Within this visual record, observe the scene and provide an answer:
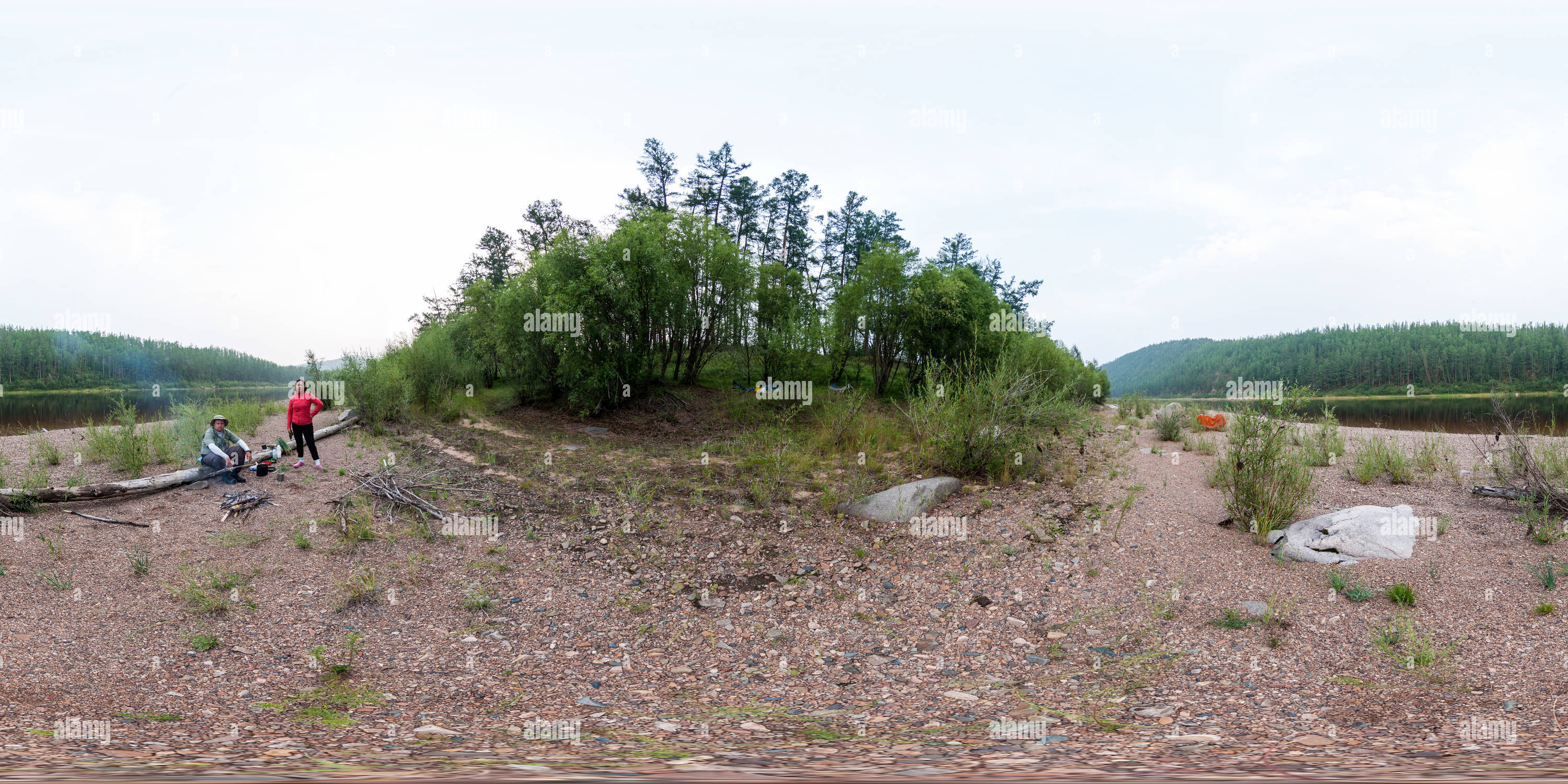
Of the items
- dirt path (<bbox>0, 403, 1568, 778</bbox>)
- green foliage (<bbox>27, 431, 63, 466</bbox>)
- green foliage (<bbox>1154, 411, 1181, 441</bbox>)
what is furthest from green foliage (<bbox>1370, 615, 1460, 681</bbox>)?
green foliage (<bbox>27, 431, 63, 466</bbox>)

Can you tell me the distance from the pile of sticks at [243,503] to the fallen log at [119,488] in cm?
109

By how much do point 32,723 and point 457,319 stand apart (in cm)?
2834

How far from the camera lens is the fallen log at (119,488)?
9.59m

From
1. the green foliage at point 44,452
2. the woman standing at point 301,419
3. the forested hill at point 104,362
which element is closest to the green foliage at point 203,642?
the woman standing at point 301,419

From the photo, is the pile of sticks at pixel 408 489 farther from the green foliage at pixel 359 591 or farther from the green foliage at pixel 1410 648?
the green foliage at pixel 1410 648

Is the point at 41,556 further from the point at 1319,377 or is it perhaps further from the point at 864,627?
A: the point at 1319,377

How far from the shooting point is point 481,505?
1068 centimetres

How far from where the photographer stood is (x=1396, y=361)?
2685 inches

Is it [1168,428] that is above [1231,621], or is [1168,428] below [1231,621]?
above

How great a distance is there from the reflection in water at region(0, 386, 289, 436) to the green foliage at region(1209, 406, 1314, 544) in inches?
844

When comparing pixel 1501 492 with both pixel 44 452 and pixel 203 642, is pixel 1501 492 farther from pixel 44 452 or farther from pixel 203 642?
pixel 44 452

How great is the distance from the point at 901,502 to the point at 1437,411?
48.7 m

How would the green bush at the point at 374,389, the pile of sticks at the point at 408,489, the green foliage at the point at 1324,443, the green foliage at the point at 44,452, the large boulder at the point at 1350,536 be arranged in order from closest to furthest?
the large boulder at the point at 1350,536 < the pile of sticks at the point at 408,489 < the green foliage at the point at 1324,443 < the green foliage at the point at 44,452 < the green bush at the point at 374,389

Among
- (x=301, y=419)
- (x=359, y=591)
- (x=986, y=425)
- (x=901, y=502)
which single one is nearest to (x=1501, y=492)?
(x=986, y=425)
